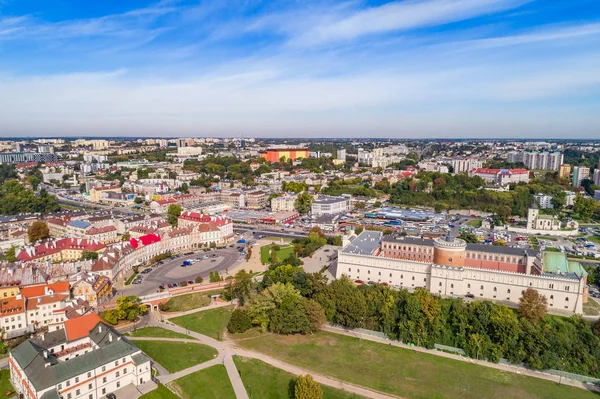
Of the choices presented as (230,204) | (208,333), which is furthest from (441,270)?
(230,204)

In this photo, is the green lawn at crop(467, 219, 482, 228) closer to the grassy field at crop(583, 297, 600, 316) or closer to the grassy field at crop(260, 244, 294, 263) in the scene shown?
the grassy field at crop(260, 244, 294, 263)

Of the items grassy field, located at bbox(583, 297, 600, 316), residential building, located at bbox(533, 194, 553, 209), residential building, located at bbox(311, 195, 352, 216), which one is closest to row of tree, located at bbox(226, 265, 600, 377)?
grassy field, located at bbox(583, 297, 600, 316)

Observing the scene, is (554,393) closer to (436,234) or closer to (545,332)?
(545,332)

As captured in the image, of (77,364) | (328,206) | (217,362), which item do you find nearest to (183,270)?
(217,362)

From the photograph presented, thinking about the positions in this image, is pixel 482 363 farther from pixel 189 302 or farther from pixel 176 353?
pixel 189 302

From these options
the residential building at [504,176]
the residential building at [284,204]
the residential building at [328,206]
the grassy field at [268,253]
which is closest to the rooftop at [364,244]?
the grassy field at [268,253]

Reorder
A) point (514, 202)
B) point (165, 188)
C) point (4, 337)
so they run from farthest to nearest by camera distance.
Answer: point (165, 188) → point (514, 202) → point (4, 337)
